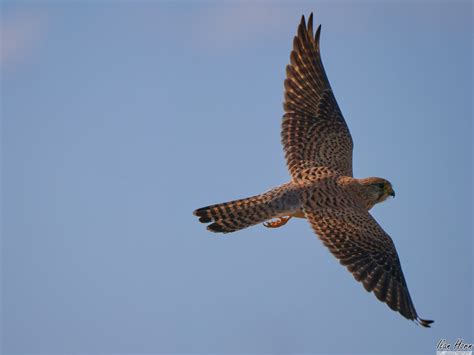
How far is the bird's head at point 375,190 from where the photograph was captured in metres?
13.6

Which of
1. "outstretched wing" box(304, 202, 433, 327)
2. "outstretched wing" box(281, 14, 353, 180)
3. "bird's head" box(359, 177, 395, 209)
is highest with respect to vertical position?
"outstretched wing" box(281, 14, 353, 180)

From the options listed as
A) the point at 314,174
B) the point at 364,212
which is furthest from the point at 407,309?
the point at 314,174

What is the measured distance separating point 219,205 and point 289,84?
293 cm

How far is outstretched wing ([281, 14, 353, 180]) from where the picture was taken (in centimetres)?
1412

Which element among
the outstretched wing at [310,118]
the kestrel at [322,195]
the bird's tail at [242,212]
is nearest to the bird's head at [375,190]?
the kestrel at [322,195]

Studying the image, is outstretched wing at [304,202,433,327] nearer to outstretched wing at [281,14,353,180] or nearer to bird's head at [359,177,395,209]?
bird's head at [359,177,395,209]

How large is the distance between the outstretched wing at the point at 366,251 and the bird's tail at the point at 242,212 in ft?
1.39

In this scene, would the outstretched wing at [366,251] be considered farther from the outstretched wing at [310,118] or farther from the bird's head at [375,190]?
the outstretched wing at [310,118]

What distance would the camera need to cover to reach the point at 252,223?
12773mm

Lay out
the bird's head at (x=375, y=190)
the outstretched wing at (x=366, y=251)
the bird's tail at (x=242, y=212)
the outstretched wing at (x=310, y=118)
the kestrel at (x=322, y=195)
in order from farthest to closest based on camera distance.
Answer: the outstretched wing at (x=310, y=118) < the bird's head at (x=375, y=190) < the bird's tail at (x=242, y=212) < the kestrel at (x=322, y=195) < the outstretched wing at (x=366, y=251)

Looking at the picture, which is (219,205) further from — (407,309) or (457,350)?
(457,350)

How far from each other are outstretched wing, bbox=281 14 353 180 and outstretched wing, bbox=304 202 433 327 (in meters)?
1.07

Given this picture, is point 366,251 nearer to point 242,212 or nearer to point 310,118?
point 242,212

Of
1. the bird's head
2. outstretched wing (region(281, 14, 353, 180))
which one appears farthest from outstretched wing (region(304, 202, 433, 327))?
outstretched wing (region(281, 14, 353, 180))
